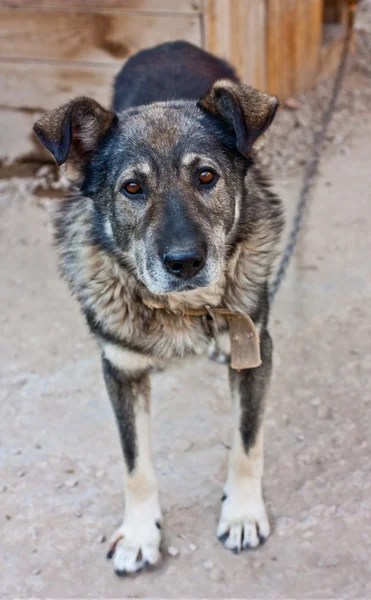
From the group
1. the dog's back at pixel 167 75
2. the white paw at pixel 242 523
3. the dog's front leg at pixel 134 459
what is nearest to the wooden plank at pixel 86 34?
the dog's back at pixel 167 75

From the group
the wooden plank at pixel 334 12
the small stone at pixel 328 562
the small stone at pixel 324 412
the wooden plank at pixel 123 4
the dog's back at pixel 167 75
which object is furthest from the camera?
the wooden plank at pixel 334 12

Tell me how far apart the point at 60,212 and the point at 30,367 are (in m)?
1.02

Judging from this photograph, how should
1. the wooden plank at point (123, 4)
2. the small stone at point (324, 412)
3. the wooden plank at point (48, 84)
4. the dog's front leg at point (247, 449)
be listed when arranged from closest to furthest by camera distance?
the dog's front leg at point (247, 449) → the small stone at point (324, 412) → the wooden plank at point (123, 4) → the wooden plank at point (48, 84)

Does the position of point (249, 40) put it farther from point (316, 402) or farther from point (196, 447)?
point (196, 447)

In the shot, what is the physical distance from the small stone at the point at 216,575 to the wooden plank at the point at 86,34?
3.56 meters

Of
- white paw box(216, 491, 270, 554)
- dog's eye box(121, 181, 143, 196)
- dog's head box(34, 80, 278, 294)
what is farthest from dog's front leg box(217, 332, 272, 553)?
dog's eye box(121, 181, 143, 196)

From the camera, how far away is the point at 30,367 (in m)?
3.82

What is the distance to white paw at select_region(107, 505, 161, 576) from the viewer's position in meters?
2.71

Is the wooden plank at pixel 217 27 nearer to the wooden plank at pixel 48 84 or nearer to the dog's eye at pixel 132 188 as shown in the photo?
the wooden plank at pixel 48 84

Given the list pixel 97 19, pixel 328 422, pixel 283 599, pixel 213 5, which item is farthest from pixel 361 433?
pixel 97 19

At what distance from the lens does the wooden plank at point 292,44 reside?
6.07 m

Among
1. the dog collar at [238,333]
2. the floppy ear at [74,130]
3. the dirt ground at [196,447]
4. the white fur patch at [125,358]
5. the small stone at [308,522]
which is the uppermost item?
the floppy ear at [74,130]

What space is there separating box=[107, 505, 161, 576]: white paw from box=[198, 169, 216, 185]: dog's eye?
123 centimetres

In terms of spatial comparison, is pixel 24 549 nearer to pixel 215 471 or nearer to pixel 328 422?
pixel 215 471
